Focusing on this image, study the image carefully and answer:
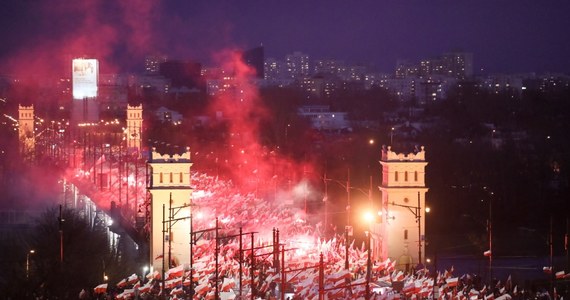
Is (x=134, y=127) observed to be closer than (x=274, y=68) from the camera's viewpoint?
Yes

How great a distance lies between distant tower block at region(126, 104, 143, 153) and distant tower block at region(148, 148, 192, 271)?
20.6 meters

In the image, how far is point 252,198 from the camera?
1080 inches

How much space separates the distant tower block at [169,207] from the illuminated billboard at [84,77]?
162ft

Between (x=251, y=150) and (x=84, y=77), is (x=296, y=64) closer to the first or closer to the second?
(x=84, y=77)

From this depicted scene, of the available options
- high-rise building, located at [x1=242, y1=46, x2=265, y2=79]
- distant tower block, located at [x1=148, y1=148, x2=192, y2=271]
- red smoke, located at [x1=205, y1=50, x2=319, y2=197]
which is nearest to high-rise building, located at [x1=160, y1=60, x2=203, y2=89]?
high-rise building, located at [x1=242, y1=46, x2=265, y2=79]

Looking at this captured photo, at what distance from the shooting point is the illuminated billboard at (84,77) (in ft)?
220

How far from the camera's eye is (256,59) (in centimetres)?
9106

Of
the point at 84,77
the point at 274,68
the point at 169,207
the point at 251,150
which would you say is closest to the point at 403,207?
the point at 169,207

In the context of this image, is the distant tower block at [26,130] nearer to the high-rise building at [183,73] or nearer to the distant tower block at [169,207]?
the distant tower block at [169,207]

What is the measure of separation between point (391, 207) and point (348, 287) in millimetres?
4999

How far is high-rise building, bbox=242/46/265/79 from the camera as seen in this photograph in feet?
289

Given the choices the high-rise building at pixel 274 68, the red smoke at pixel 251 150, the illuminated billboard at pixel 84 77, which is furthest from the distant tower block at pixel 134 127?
the high-rise building at pixel 274 68

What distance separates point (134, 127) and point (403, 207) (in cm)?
2541

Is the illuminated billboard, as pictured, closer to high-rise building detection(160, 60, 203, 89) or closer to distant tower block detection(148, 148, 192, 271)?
high-rise building detection(160, 60, 203, 89)
